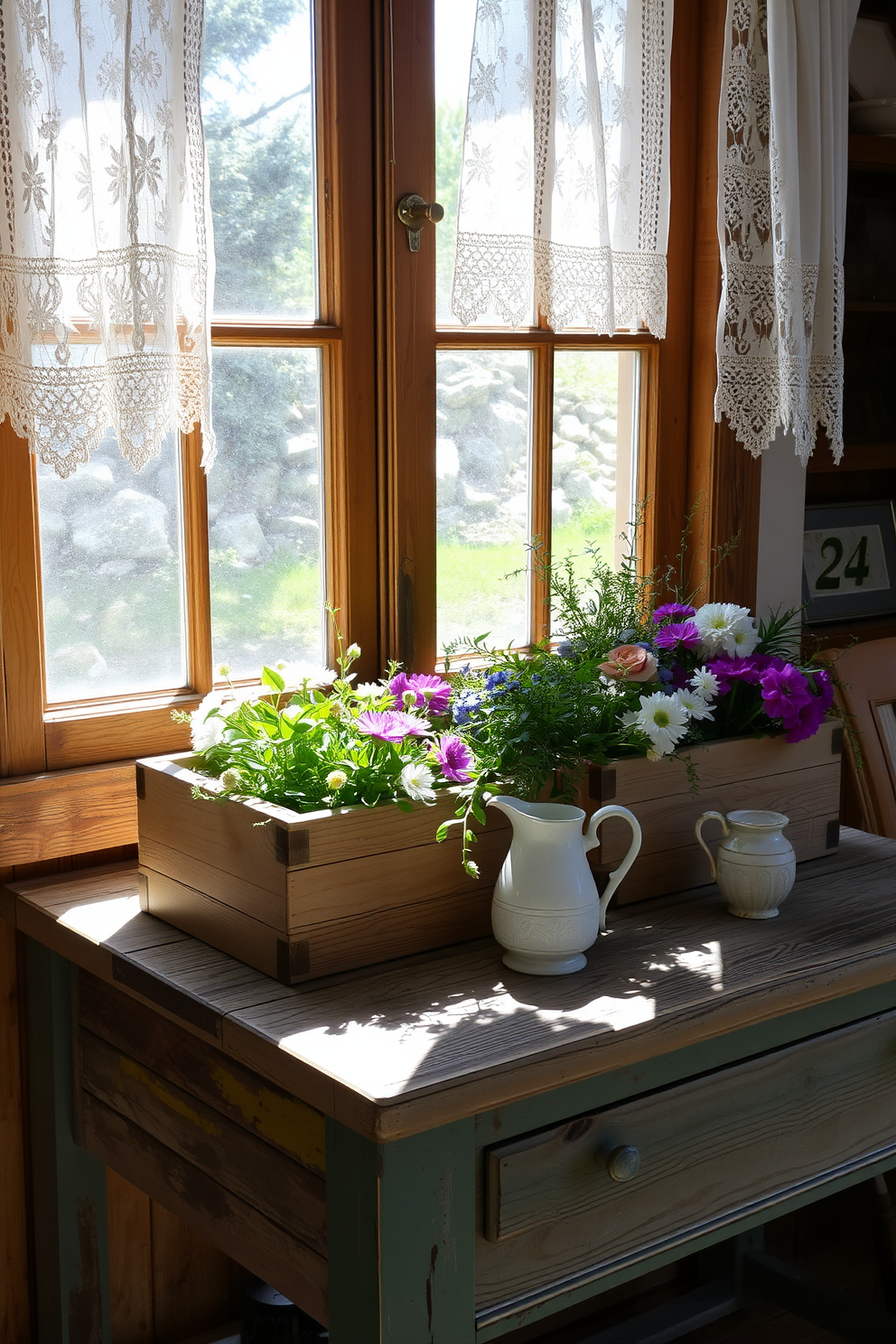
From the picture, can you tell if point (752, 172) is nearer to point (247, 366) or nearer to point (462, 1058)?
point (247, 366)

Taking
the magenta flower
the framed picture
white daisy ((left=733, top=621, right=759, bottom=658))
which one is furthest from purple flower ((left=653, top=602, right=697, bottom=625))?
the framed picture

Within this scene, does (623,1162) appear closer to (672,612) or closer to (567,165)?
(672,612)

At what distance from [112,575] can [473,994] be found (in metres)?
0.73

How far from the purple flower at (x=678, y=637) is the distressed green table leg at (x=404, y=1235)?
2.47 feet

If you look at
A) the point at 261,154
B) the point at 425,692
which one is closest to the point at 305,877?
the point at 425,692

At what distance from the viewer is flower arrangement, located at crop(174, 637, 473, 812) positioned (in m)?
1.45

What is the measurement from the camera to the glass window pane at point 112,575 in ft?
5.51

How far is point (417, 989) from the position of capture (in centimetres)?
137

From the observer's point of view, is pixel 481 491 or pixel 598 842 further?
pixel 481 491

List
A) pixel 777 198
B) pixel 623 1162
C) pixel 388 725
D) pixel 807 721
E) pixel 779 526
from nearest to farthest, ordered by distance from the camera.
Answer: pixel 623 1162, pixel 388 725, pixel 807 721, pixel 777 198, pixel 779 526

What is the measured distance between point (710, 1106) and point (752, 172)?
1.37 metres

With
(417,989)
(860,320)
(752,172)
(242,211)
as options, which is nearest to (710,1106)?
(417,989)

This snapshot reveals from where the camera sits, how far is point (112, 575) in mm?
1728

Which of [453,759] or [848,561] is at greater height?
[848,561]
